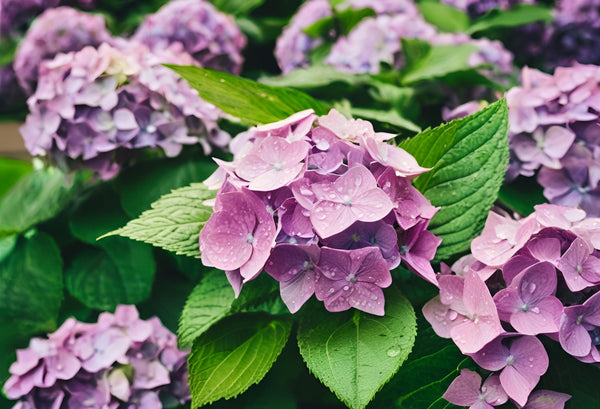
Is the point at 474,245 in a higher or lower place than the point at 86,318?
higher

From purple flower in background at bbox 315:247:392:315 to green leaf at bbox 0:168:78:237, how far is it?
0.46m

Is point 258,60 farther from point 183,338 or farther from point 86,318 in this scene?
point 183,338

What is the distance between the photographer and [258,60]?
52.6 inches

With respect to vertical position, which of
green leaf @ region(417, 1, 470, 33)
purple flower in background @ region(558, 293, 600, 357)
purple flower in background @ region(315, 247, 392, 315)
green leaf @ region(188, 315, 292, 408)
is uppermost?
purple flower in background @ region(315, 247, 392, 315)

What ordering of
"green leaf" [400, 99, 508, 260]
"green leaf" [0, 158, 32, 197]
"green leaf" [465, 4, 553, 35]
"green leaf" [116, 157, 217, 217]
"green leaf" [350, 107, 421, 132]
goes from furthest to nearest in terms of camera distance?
"green leaf" [0, 158, 32, 197]
"green leaf" [465, 4, 553, 35]
"green leaf" [116, 157, 217, 217]
"green leaf" [350, 107, 421, 132]
"green leaf" [400, 99, 508, 260]

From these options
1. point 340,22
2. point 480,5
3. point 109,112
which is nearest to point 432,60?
point 340,22

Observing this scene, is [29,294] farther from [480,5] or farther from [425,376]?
[480,5]

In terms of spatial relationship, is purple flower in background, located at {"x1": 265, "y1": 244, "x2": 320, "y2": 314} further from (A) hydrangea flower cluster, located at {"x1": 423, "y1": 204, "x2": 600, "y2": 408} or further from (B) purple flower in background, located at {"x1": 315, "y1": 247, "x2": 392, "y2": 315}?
(A) hydrangea flower cluster, located at {"x1": 423, "y1": 204, "x2": 600, "y2": 408}

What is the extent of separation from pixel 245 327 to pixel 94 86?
0.39m

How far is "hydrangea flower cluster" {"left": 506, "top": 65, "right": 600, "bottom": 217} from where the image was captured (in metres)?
0.70

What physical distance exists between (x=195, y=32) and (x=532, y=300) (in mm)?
712

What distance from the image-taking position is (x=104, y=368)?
2.26 feet

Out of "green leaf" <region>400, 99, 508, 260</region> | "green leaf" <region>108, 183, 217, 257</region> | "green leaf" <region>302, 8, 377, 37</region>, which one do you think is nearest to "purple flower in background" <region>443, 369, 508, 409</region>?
"green leaf" <region>400, 99, 508, 260</region>

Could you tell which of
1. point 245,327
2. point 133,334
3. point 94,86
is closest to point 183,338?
point 245,327
